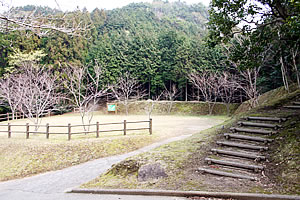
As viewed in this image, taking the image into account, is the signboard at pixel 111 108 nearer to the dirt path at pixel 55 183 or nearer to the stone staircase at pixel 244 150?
the dirt path at pixel 55 183


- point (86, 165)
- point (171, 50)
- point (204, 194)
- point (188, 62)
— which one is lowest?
point (86, 165)

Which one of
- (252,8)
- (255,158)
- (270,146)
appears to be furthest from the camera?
(252,8)

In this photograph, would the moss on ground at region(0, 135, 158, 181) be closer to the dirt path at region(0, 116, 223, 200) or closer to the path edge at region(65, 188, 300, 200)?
the dirt path at region(0, 116, 223, 200)

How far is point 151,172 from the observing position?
16.5 ft

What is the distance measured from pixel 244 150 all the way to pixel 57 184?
532cm

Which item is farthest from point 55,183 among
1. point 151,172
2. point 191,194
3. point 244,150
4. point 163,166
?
point 244,150

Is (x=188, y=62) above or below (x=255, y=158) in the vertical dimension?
above

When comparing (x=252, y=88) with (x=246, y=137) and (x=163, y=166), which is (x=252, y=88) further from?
(x=163, y=166)

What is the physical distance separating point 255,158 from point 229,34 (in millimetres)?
4326

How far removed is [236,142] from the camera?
→ 6.02 meters

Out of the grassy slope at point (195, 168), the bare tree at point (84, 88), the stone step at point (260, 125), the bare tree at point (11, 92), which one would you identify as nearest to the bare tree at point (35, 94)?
the bare tree at point (11, 92)

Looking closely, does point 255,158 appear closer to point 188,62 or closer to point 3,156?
point 3,156

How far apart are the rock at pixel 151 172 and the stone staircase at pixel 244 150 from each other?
2.93 ft

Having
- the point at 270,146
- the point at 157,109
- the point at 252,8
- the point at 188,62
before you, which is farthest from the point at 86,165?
the point at 188,62
